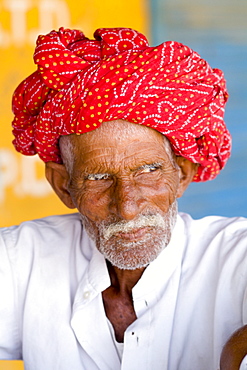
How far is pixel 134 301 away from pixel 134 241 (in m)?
0.23

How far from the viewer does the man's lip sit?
1880 mm

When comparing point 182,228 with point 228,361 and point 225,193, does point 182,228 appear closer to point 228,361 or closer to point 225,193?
point 228,361

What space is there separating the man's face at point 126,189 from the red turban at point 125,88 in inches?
2.1

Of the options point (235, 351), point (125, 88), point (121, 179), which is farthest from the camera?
point (121, 179)

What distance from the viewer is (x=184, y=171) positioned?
213cm

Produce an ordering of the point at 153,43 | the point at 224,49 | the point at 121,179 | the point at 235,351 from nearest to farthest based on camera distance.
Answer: the point at 235,351
the point at 121,179
the point at 224,49
the point at 153,43

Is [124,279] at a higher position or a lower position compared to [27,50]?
lower

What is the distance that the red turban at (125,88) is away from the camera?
1.81m

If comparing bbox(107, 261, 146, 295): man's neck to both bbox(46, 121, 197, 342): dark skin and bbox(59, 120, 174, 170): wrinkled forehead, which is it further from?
bbox(59, 120, 174, 170): wrinkled forehead

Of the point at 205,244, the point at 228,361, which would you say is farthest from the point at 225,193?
the point at 228,361

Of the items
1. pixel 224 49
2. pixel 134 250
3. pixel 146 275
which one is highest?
pixel 224 49

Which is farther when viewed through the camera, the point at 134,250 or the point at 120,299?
the point at 120,299

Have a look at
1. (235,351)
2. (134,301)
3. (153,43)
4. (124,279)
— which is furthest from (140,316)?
(153,43)

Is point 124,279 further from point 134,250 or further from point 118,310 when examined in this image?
point 134,250
